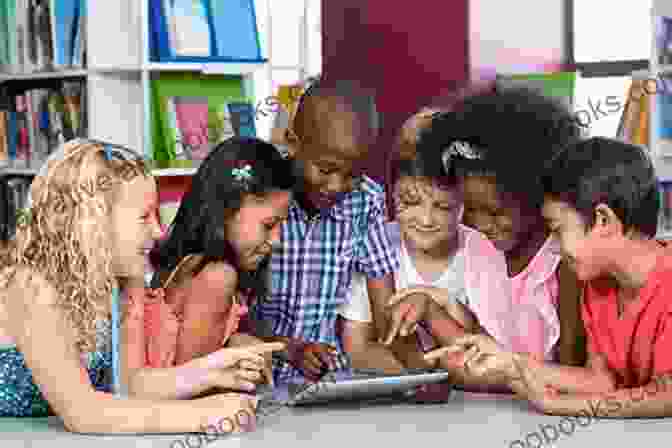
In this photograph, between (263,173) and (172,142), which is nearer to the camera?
(263,173)

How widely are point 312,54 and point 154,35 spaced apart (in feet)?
10.0

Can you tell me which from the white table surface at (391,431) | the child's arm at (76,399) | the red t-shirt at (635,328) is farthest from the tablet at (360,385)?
the red t-shirt at (635,328)

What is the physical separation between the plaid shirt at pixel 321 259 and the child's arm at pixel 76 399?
0.52 meters

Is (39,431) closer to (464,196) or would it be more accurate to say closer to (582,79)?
(464,196)

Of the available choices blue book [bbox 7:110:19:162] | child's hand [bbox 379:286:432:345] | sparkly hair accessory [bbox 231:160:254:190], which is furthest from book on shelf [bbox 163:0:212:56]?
child's hand [bbox 379:286:432:345]

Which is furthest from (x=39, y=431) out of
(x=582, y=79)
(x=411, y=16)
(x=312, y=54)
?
(x=312, y=54)

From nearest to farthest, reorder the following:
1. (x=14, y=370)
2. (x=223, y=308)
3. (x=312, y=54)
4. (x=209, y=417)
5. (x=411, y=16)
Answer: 1. (x=209, y=417)
2. (x=14, y=370)
3. (x=223, y=308)
4. (x=411, y=16)
5. (x=312, y=54)

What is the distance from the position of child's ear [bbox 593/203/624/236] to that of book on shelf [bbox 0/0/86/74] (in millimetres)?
2672

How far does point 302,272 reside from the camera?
2.14m

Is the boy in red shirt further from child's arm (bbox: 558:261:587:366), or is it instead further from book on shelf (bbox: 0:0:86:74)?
book on shelf (bbox: 0:0:86:74)

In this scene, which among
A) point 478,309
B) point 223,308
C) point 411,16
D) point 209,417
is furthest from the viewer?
point 411,16

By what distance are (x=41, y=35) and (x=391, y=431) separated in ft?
10.0

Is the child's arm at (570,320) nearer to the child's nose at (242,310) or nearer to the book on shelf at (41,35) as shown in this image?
the child's nose at (242,310)

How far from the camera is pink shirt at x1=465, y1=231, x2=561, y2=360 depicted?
1995 millimetres
